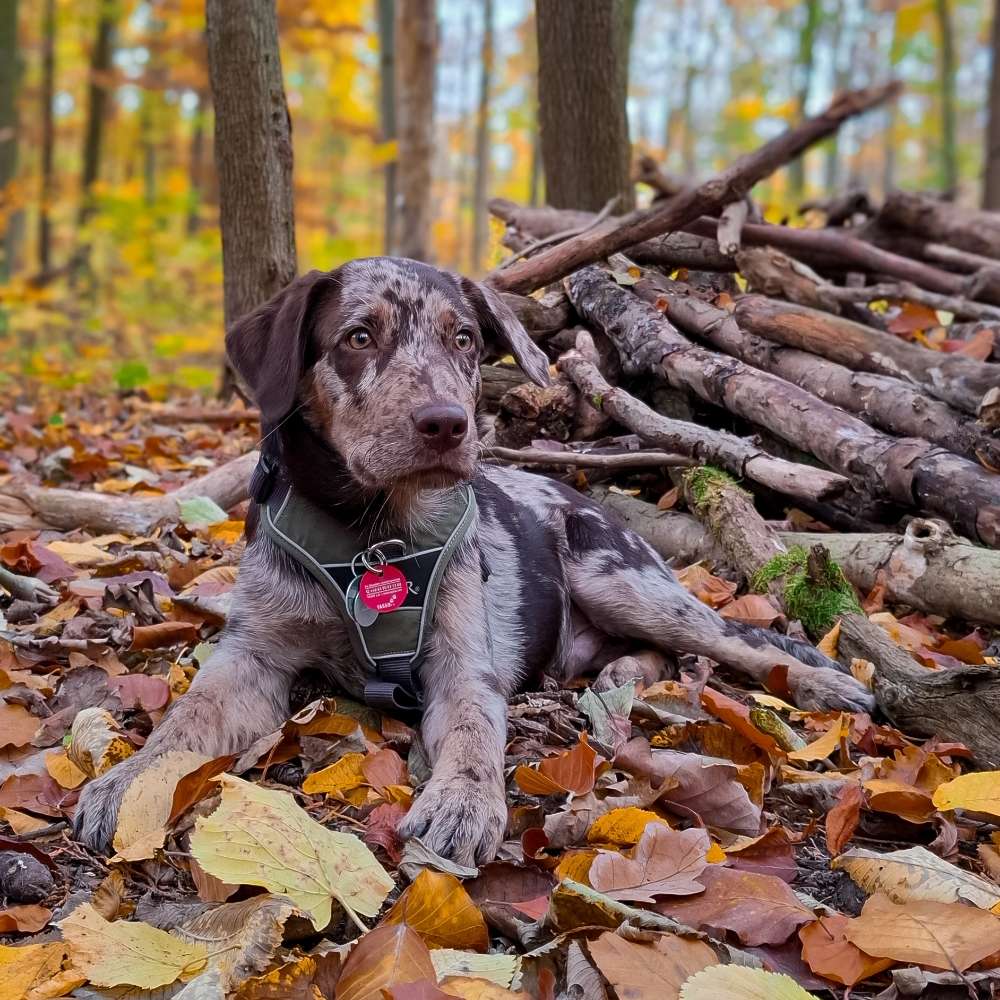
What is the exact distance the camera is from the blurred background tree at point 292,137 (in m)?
8.32

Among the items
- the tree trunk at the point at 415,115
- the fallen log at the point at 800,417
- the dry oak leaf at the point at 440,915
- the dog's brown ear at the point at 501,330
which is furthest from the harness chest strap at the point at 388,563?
the tree trunk at the point at 415,115

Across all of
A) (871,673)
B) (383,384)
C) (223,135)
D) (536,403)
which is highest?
(223,135)

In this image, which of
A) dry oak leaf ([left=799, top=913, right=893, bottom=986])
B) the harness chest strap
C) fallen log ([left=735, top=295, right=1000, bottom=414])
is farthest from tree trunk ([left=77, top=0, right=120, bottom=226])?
dry oak leaf ([left=799, top=913, right=893, bottom=986])

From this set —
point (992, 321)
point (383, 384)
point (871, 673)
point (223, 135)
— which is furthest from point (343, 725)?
point (992, 321)

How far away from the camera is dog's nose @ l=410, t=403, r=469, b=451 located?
3252 millimetres

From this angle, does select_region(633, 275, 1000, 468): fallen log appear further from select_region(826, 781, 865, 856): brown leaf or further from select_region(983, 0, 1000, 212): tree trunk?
select_region(983, 0, 1000, 212): tree trunk

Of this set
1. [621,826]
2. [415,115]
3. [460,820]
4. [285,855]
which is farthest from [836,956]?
[415,115]

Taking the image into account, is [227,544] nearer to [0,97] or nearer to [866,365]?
[866,365]

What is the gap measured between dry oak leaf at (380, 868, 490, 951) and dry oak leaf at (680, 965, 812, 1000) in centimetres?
54

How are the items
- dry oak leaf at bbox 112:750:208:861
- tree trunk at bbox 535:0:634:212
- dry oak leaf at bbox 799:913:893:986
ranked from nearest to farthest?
dry oak leaf at bbox 799:913:893:986
dry oak leaf at bbox 112:750:208:861
tree trunk at bbox 535:0:634:212

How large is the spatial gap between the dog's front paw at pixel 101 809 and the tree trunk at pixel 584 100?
654 centimetres

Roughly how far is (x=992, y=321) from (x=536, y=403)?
320cm

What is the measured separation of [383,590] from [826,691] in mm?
1725

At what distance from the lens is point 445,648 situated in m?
3.63
